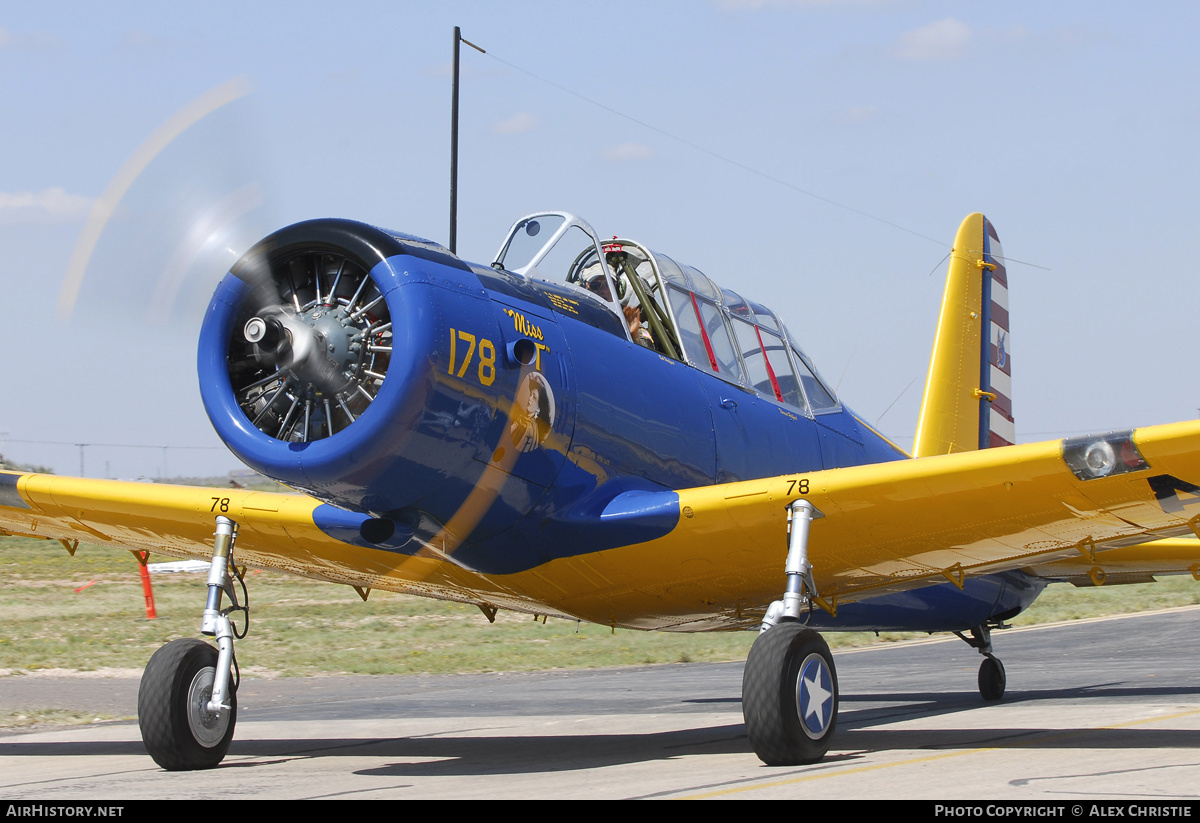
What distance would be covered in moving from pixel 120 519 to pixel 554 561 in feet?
10.7

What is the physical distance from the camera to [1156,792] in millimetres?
5062

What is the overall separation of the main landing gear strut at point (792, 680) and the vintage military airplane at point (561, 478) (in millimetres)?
13

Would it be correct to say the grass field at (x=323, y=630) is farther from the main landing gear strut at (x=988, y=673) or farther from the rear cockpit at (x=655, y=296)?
the rear cockpit at (x=655, y=296)

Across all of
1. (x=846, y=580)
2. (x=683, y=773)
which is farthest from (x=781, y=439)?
(x=683, y=773)

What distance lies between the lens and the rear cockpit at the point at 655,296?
7695 mm

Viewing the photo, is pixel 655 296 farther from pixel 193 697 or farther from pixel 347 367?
pixel 193 697

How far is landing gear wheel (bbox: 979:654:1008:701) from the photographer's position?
11.0m

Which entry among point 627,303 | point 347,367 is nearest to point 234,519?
point 347,367

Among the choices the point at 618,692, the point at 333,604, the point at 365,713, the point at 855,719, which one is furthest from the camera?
the point at 333,604

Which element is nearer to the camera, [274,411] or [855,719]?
[274,411]

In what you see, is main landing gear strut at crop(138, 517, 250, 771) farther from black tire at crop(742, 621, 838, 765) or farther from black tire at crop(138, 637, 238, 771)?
black tire at crop(742, 621, 838, 765)

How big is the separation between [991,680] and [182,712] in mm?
7171
